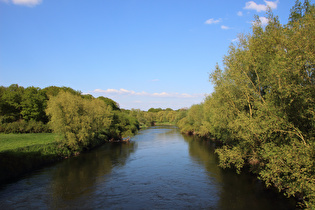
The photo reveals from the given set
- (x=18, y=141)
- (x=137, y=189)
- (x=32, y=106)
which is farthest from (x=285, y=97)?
(x=32, y=106)

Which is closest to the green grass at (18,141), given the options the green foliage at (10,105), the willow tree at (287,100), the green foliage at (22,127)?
the green foliage at (22,127)

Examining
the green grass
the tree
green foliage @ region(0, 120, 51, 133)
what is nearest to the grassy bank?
the green grass

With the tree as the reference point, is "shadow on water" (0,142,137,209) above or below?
below

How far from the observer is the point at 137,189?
802 inches

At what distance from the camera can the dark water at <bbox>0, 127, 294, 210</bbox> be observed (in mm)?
16938

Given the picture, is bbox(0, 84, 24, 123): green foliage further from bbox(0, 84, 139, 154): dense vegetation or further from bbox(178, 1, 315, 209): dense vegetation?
bbox(178, 1, 315, 209): dense vegetation

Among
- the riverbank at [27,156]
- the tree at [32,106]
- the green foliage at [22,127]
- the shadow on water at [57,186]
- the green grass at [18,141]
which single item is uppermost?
the tree at [32,106]

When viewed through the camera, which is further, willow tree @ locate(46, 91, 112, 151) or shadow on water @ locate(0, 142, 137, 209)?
willow tree @ locate(46, 91, 112, 151)

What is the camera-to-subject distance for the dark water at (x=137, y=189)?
16938 mm

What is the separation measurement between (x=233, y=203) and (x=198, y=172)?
28.9ft

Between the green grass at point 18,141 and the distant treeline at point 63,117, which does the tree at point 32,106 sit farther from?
the green grass at point 18,141

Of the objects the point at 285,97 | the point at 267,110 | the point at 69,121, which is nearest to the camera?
the point at 285,97

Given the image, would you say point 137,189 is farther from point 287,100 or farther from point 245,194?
point 287,100

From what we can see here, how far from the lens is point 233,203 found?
674 inches
